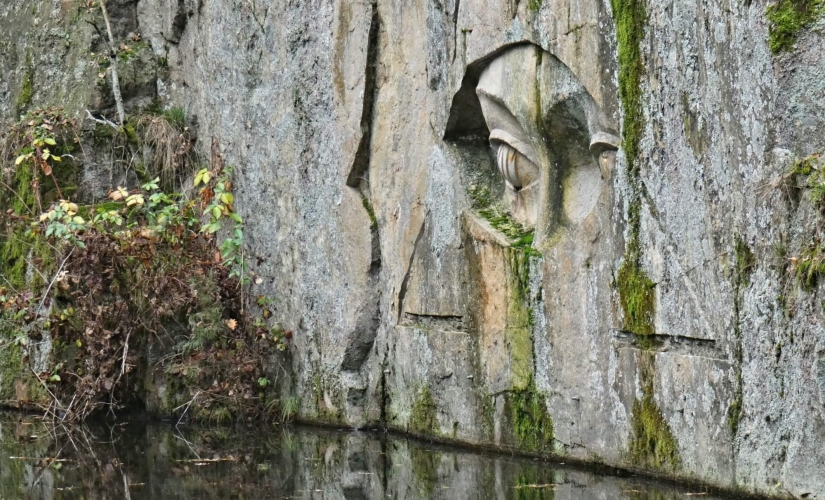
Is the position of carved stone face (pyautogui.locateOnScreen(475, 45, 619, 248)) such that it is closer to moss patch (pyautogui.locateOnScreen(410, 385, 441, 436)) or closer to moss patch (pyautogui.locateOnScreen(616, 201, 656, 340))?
moss patch (pyautogui.locateOnScreen(616, 201, 656, 340))

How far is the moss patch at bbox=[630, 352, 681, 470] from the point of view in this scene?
7551 millimetres

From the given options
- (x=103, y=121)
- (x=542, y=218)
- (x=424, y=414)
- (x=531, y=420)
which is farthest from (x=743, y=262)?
(x=103, y=121)

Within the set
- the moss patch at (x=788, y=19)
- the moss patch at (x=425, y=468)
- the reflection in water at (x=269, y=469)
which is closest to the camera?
the moss patch at (x=788, y=19)

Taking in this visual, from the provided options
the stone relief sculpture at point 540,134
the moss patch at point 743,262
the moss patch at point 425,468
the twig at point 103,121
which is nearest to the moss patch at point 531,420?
the moss patch at point 425,468

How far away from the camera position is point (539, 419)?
8.56m

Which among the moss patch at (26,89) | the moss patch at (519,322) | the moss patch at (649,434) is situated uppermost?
the moss patch at (26,89)

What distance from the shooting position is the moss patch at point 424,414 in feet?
31.1

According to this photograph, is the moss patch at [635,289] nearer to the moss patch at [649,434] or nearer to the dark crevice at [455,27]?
the moss patch at [649,434]

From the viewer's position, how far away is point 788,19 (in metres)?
6.65

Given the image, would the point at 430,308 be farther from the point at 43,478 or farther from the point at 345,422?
the point at 43,478

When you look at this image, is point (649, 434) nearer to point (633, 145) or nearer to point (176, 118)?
point (633, 145)

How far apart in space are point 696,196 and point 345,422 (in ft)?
12.8

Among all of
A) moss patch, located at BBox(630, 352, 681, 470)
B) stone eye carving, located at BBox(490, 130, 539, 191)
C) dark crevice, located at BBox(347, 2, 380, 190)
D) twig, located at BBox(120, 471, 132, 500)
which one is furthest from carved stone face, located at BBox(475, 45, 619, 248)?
twig, located at BBox(120, 471, 132, 500)

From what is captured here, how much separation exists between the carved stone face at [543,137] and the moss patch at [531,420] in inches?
37.5
